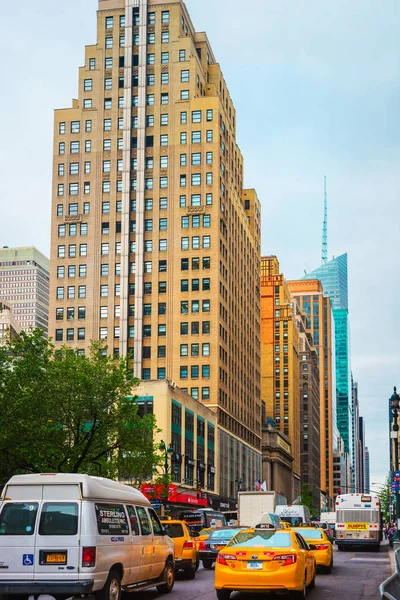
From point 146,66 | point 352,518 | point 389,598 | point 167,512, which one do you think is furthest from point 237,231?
point 389,598

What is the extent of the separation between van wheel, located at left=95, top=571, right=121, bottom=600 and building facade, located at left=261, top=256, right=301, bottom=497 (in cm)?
15173

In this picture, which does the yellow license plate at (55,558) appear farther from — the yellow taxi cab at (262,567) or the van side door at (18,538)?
the yellow taxi cab at (262,567)

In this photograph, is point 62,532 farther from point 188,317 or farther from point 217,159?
point 217,159

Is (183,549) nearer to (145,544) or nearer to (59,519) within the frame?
(145,544)

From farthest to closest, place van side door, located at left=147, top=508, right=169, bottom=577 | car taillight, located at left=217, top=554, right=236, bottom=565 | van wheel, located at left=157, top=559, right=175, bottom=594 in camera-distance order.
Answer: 1. van wheel, located at left=157, top=559, right=175, bottom=594
2. van side door, located at left=147, top=508, right=169, bottom=577
3. car taillight, located at left=217, top=554, right=236, bottom=565

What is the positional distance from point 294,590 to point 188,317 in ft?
264

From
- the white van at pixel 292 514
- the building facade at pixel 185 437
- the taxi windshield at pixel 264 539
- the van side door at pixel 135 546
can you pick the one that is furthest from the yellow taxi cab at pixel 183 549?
the building facade at pixel 185 437

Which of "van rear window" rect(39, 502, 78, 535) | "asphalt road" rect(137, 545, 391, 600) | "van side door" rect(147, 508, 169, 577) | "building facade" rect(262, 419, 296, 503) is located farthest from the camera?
"building facade" rect(262, 419, 296, 503)

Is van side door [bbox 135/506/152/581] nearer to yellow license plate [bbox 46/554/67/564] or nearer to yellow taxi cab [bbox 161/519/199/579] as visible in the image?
yellow license plate [bbox 46/554/67/564]

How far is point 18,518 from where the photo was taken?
17.1 metres

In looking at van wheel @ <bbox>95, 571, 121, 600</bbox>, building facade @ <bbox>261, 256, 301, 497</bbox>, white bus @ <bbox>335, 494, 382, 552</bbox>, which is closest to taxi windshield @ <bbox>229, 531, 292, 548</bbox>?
van wheel @ <bbox>95, 571, 121, 600</bbox>

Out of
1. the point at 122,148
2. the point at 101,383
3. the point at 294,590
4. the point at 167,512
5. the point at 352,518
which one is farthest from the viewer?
the point at 122,148

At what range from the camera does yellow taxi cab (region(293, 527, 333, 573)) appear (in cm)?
2777

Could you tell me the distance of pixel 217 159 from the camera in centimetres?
10331
